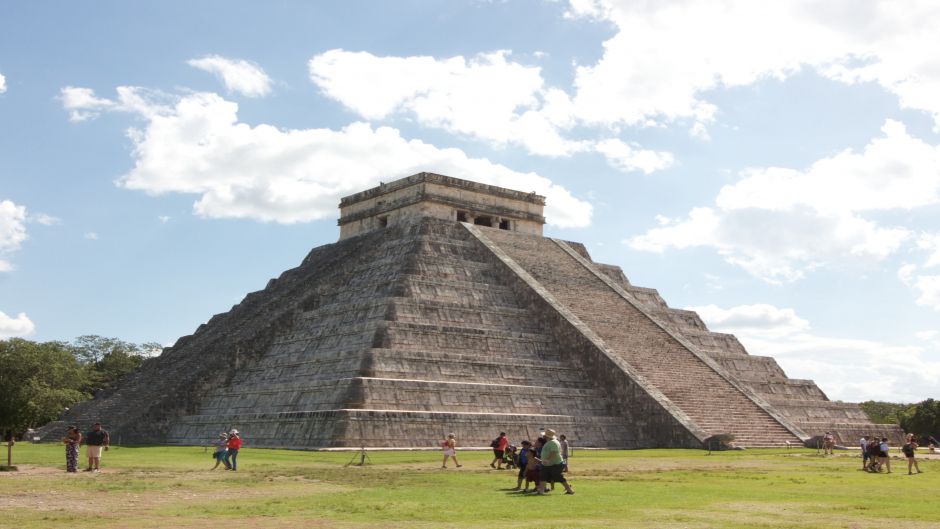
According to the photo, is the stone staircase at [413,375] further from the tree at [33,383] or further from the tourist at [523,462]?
the tourist at [523,462]

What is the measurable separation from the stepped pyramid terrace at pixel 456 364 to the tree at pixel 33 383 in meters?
1.58

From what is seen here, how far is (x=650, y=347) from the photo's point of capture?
28812 mm

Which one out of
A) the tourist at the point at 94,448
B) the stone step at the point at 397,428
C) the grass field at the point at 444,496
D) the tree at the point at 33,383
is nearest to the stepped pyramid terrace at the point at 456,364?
the stone step at the point at 397,428

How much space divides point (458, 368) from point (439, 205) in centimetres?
1126

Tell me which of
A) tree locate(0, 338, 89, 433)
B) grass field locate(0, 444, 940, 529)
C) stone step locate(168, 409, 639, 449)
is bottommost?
grass field locate(0, 444, 940, 529)

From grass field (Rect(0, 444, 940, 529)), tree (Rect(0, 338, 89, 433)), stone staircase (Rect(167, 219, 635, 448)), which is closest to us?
grass field (Rect(0, 444, 940, 529))

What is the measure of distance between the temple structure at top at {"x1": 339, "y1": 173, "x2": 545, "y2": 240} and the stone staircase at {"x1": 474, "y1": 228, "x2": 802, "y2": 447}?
1474 millimetres

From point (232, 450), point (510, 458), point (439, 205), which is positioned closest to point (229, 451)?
point (232, 450)

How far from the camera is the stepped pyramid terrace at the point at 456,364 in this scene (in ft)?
76.1

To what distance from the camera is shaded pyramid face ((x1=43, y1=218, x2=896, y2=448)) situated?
23109 mm

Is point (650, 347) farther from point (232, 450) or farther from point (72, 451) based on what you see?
point (72, 451)

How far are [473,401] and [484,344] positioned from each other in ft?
9.85

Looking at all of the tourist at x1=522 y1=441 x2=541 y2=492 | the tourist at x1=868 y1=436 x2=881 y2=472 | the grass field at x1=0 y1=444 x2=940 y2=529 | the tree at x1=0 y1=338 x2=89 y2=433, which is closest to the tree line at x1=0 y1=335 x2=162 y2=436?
the tree at x1=0 y1=338 x2=89 y2=433

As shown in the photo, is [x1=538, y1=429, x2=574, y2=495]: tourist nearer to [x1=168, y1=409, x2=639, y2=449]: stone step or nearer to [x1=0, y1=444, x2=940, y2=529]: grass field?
[x1=0, y1=444, x2=940, y2=529]: grass field
